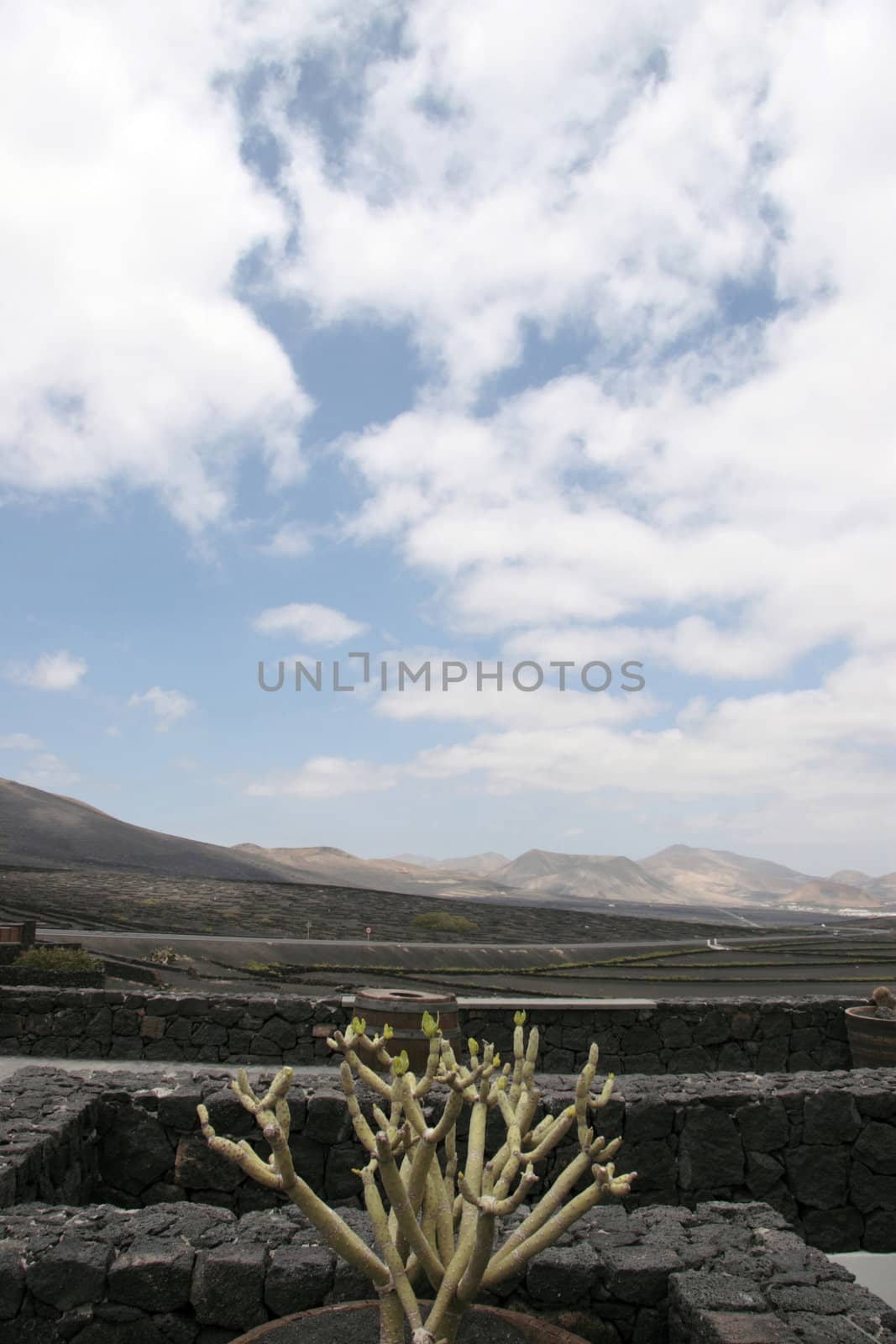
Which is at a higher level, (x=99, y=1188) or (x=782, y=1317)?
(x=782, y=1317)

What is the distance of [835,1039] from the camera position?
10438 mm

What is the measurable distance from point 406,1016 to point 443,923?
135 ft

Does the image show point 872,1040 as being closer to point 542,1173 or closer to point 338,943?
point 542,1173

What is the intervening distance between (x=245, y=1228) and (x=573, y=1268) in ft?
4.58

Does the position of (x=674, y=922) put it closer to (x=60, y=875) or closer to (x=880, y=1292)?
(x=60, y=875)

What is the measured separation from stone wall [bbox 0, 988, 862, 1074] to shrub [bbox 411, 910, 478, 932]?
36.2 metres

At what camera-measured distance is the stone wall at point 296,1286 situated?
314cm

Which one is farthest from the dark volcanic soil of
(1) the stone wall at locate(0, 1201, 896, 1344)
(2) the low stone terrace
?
(1) the stone wall at locate(0, 1201, 896, 1344)

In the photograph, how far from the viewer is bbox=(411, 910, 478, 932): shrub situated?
1807 inches

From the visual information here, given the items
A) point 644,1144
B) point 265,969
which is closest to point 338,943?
point 265,969

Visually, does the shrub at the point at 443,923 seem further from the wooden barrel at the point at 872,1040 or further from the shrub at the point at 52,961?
the wooden barrel at the point at 872,1040

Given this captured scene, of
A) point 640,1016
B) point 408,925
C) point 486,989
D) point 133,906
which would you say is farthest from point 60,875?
point 640,1016

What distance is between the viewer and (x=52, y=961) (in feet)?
52.5

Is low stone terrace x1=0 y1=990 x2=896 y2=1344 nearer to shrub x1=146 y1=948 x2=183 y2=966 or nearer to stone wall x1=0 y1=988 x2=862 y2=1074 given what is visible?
stone wall x1=0 y1=988 x2=862 y2=1074
